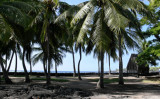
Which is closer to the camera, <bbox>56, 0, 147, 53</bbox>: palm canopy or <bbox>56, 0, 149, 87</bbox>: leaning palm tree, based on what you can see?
<bbox>56, 0, 149, 87</bbox>: leaning palm tree

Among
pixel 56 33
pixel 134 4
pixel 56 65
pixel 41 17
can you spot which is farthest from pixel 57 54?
pixel 134 4

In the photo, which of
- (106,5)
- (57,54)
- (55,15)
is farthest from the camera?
(57,54)

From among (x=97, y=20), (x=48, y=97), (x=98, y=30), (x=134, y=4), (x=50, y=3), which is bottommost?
(x=48, y=97)

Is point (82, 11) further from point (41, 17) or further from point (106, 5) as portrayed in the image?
point (41, 17)

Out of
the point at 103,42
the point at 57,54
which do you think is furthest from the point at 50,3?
the point at 57,54

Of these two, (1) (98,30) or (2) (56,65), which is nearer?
(1) (98,30)

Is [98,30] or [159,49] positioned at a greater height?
[98,30]

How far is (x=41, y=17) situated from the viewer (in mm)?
14586

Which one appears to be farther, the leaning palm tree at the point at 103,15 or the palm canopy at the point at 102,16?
the palm canopy at the point at 102,16

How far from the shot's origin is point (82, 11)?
1148 centimetres

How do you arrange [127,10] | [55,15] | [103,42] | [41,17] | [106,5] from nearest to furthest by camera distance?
1. [103,42]
2. [106,5]
3. [127,10]
4. [41,17]
5. [55,15]

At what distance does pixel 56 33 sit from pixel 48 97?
937 centimetres

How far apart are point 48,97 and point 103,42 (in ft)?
16.0

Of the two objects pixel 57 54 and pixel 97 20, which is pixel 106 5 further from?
pixel 57 54
